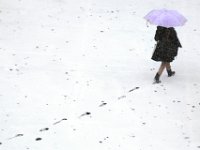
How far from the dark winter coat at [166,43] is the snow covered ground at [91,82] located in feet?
2.01

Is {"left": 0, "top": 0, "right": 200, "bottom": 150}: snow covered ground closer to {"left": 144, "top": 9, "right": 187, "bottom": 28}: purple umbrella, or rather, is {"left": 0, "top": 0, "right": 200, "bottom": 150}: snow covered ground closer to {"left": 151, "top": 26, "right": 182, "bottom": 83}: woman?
{"left": 151, "top": 26, "right": 182, "bottom": 83}: woman

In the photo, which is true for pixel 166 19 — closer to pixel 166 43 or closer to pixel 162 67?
pixel 166 43

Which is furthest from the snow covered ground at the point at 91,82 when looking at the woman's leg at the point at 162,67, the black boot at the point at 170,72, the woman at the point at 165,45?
the woman at the point at 165,45

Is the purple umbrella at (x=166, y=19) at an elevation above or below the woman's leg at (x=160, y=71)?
above

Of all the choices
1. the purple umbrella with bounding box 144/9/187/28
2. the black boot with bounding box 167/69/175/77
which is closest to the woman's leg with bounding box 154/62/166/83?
the black boot with bounding box 167/69/175/77

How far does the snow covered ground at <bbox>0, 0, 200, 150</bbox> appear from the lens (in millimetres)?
7371

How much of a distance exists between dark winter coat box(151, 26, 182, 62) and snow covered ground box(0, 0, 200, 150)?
0.61m

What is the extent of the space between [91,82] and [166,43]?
5.93 ft

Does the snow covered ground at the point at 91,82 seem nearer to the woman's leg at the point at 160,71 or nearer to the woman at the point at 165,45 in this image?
the woman's leg at the point at 160,71

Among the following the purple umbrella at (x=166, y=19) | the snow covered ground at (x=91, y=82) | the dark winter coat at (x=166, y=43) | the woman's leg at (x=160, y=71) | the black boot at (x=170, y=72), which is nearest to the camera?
the snow covered ground at (x=91, y=82)

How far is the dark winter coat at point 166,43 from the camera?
905 cm

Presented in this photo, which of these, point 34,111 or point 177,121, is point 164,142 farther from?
point 34,111

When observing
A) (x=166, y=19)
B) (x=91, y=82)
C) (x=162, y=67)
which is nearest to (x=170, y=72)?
(x=162, y=67)

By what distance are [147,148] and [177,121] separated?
1.09 m
